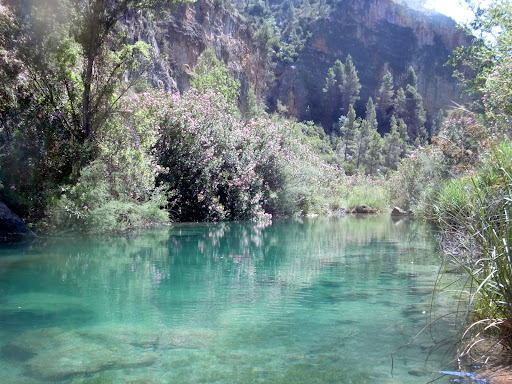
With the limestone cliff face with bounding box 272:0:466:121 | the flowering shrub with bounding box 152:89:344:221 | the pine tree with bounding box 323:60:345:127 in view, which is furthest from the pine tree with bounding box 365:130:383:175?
the flowering shrub with bounding box 152:89:344:221

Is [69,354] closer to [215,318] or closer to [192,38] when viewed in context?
[215,318]

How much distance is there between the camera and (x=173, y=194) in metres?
17.7

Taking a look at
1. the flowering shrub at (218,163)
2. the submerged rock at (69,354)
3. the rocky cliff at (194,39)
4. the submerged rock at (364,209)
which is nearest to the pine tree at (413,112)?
the rocky cliff at (194,39)

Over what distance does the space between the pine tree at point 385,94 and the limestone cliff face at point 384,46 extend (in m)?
3.13

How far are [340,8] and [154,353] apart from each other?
346ft

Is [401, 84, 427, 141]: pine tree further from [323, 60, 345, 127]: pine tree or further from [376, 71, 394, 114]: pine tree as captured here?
[323, 60, 345, 127]: pine tree

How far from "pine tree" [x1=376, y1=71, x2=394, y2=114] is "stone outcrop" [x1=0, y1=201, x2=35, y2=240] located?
8382 centimetres

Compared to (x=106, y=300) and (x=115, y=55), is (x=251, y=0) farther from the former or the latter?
(x=106, y=300)

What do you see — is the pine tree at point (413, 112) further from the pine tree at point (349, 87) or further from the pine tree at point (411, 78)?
the pine tree at point (349, 87)

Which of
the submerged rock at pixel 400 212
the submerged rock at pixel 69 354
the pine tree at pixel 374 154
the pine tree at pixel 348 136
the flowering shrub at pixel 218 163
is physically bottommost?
the submerged rock at pixel 69 354

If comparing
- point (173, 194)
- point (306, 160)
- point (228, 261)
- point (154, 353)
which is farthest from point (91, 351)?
point (306, 160)

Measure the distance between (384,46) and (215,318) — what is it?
337 ft

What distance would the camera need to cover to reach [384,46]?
98.4m

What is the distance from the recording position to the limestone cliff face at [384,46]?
9244 cm
